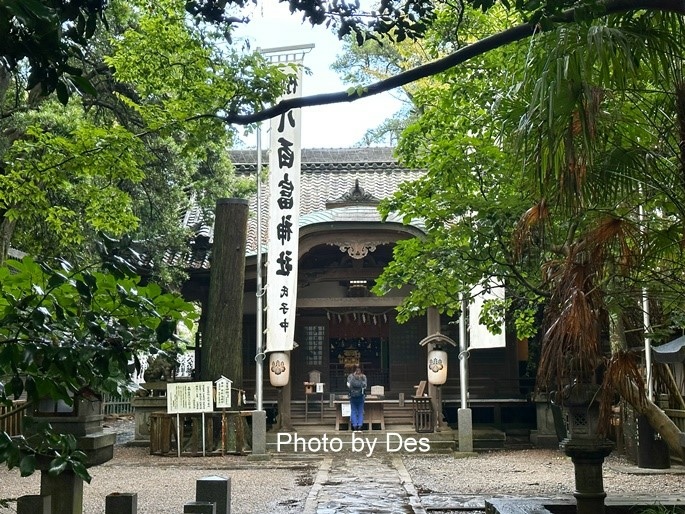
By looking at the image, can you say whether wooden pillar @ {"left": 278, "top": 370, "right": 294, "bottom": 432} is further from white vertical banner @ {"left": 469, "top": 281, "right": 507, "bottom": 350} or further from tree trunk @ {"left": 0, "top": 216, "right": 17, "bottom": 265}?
tree trunk @ {"left": 0, "top": 216, "right": 17, "bottom": 265}

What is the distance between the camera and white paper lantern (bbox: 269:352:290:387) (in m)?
16.6

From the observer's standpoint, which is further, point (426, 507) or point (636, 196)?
point (426, 507)

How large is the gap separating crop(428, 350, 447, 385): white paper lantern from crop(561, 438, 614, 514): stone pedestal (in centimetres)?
1070

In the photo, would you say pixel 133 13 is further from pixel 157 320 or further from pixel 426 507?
pixel 157 320

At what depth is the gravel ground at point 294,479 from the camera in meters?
10.8

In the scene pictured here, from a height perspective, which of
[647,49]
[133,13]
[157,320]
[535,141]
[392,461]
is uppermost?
[133,13]

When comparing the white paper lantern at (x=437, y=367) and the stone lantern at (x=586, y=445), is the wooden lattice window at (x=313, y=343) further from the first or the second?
the stone lantern at (x=586, y=445)

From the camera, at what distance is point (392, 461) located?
50.5 ft

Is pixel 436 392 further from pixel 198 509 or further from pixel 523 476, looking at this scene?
pixel 198 509

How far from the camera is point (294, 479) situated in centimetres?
1316

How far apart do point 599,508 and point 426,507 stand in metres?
3.59

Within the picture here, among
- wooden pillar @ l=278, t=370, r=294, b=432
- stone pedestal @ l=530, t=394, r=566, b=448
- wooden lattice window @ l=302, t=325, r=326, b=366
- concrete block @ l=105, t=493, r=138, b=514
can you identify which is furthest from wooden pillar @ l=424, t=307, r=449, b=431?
concrete block @ l=105, t=493, r=138, b=514

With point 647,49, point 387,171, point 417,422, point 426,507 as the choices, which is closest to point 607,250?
point 647,49

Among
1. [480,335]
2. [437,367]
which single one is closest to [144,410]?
[437,367]
